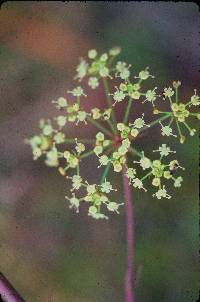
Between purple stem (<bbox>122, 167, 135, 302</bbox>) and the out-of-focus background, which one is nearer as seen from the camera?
purple stem (<bbox>122, 167, 135, 302</bbox>)

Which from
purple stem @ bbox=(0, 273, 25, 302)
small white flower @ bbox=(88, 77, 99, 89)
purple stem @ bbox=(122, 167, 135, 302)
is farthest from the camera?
purple stem @ bbox=(122, 167, 135, 302)

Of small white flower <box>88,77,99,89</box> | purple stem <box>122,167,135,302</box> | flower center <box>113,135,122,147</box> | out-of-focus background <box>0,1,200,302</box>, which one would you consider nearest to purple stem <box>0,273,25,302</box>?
purple stem <box>122,167,135,302</box>

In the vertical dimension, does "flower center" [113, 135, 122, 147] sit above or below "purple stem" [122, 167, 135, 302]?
above

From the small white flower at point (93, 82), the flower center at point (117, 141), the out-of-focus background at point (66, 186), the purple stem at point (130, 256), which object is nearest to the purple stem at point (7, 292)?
the purple stem at point (130, 256)

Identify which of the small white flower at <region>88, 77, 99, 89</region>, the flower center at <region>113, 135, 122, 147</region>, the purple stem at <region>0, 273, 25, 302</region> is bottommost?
the purple stem at <region>0, 273, 25, 302</region>

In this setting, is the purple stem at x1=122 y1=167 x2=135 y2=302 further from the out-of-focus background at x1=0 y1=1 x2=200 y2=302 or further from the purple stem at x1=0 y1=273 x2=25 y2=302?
the out-of-focus background at x1=0 y1=1 x2=200 y2=302

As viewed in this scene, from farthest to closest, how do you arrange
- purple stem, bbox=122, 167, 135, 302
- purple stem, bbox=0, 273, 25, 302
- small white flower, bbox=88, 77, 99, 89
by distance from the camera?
purple stem, bbox=122, 167, 135, 302 → small white flower, bbox=88, 77, 99, 89 → purple stem, bbox=0, 273, 25, 302

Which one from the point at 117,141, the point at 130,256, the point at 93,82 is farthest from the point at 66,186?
the point at 93,82

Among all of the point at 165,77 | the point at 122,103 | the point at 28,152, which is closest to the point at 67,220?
the point at 28,152

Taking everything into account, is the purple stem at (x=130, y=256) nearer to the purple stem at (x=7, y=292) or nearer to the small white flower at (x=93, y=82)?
the small white flower at (x=93, y=82)

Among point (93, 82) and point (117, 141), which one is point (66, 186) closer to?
point (117, 141)
